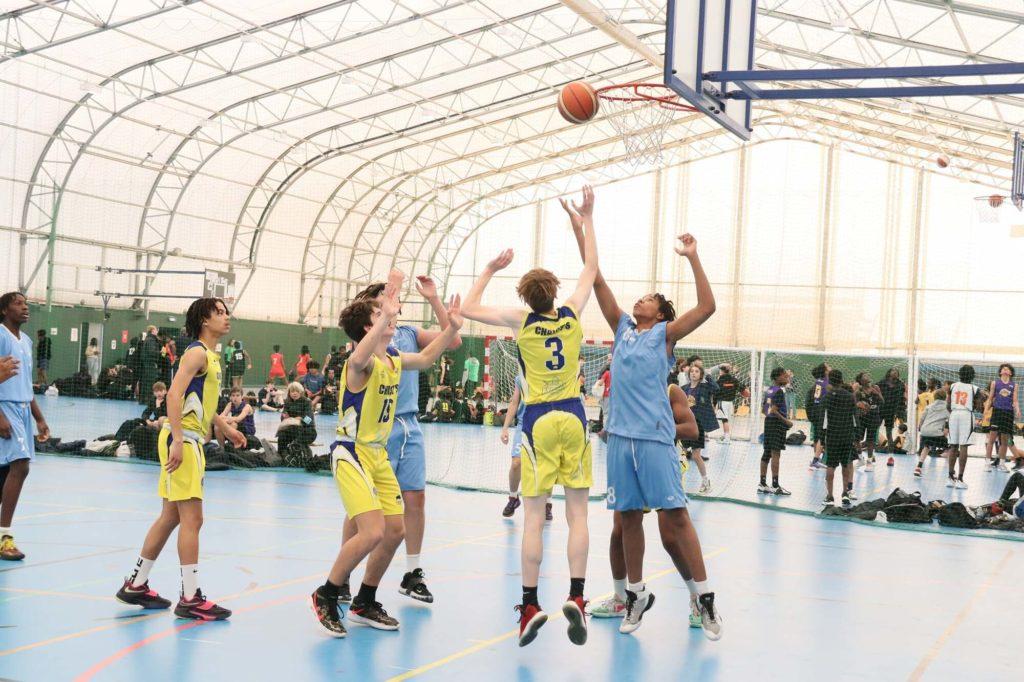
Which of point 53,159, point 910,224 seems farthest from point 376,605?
point 910,224

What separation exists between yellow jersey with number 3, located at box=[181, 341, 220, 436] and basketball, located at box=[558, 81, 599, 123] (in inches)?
245

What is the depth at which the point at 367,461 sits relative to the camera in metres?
5.46

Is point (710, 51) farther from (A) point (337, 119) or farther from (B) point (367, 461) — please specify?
(A) point (337, 119)

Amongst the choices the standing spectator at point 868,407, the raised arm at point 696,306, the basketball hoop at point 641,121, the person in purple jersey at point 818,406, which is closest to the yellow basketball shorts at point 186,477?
the raised arm at point 696,306

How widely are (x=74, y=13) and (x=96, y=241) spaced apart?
28.9ft

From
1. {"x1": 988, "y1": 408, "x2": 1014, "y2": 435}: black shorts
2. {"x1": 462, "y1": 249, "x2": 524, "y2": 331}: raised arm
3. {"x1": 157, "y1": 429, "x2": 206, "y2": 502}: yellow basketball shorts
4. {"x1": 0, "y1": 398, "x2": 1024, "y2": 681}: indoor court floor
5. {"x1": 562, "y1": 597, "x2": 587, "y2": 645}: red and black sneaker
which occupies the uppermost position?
{"x1": 462, "y1": 249, "x2": 524, "y2": 331}: raised arm

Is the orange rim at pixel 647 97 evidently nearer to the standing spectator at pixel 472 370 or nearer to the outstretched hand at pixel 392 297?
the outstretched hand at pixel 392 297

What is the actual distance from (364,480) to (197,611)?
1210 mm

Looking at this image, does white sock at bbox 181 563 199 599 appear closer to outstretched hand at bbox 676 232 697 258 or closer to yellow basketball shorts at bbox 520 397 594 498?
yellow basketball shorts at bbox 520 397 594 498

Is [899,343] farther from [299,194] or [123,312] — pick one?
→ [123,312]

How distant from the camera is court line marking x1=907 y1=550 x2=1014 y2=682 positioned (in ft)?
16.9

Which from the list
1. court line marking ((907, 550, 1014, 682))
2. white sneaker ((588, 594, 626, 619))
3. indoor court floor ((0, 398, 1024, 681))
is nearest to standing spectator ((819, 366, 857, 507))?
indoor court floor ((0, 398, 1024, 681))

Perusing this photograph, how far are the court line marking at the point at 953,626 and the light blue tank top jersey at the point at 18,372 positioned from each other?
5925mm

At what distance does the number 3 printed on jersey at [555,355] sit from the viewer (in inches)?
211
